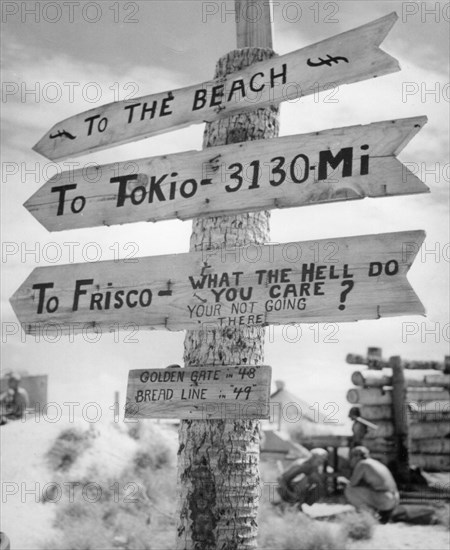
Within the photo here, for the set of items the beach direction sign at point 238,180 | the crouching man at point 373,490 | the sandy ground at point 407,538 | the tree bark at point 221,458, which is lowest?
the sandy ground at point 407,538

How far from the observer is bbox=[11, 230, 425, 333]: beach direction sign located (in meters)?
3.16

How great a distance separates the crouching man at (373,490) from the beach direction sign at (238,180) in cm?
941

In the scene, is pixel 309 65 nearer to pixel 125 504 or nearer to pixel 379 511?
pixel 379 511

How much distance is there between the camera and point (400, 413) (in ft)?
50.2

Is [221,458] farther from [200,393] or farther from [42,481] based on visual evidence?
[42,481]

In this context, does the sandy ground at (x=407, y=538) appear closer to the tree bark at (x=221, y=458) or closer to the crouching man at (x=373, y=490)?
the crouching man at (x=373, y=490)

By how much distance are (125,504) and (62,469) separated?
6.90 feet

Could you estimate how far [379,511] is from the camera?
11.8 m

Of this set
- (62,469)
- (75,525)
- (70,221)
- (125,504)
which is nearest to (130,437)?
(62,469)

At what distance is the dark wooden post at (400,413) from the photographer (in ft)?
49.9

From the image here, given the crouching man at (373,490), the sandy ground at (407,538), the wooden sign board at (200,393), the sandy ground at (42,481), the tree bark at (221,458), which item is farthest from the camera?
the crouching man at (373,490)

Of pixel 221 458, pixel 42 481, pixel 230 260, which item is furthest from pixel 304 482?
pixel 230 260

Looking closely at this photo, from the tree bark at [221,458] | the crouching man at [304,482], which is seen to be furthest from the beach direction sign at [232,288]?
the crouching man at [304,482]

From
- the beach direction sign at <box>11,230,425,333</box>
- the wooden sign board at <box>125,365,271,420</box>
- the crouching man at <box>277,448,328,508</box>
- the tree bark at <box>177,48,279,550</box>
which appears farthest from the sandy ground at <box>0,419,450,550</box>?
the beach direction sign at <box>11,230,425,333</box>
